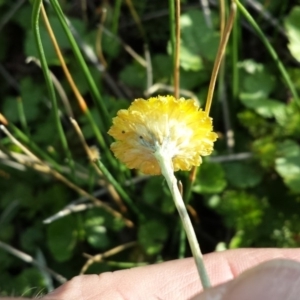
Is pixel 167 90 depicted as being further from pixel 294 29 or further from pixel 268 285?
pixel 268 285

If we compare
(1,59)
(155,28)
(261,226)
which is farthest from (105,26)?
(261,226)

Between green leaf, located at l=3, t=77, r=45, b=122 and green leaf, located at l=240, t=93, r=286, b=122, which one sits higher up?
green leaf, located at l=3, t=77, r=45, b=122

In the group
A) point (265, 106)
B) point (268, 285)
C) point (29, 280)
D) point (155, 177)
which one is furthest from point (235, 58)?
point (29, 280)

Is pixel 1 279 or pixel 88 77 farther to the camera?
pixel 1 279

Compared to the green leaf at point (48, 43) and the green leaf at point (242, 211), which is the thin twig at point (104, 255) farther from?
the green leaf at point (48, 43)

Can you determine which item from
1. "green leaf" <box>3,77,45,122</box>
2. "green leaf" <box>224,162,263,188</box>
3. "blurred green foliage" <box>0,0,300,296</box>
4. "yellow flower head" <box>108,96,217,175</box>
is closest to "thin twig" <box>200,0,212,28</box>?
"blurred green foliage" <box>0,0,300,296</box>

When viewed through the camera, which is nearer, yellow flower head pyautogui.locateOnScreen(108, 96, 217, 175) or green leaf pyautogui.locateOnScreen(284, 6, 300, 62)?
yellow flower head pyautogui.locateOnScreen(108, 96, 217, 175)

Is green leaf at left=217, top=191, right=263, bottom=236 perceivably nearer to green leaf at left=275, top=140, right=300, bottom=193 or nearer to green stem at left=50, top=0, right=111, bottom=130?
green leaf at left=275, top=140, right=300, bottom=193

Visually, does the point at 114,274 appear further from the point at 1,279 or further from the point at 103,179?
the point at 1,279
